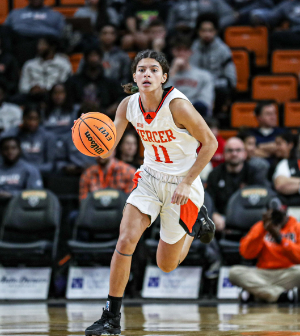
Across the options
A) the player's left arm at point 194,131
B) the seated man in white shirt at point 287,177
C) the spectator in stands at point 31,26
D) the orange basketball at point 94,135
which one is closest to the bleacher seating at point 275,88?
the seated man in white shirt at point 287,177

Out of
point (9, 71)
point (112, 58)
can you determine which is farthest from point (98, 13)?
point (9, 71)

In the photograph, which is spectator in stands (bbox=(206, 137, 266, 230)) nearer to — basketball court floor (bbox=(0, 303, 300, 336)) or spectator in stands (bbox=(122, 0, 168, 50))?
basketball court floor (bbox=(0, 303, 300, 336))

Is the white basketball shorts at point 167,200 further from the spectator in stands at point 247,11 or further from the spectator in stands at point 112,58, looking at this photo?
the spectator in stands at point 247,11

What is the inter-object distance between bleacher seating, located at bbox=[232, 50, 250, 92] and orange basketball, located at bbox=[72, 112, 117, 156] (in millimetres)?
7328

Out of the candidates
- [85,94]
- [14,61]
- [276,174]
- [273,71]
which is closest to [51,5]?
[14,61]

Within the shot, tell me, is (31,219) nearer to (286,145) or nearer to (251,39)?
(286,145)

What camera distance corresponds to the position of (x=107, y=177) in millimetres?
8562

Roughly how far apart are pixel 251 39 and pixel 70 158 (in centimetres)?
469

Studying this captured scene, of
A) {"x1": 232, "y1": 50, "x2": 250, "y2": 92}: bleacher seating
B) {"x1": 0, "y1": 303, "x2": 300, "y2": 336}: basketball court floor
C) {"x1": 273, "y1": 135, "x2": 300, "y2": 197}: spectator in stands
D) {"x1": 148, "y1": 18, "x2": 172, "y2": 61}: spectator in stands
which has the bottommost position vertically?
{"x1": 0, "y1": 303, "x2": 300, "y2": 336}: basketball court floor

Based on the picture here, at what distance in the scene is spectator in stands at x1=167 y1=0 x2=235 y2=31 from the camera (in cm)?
1218

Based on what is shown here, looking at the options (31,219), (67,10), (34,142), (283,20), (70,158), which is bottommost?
(31,219)

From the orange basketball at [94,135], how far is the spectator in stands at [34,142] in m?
4.87

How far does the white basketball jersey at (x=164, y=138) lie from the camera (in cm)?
465

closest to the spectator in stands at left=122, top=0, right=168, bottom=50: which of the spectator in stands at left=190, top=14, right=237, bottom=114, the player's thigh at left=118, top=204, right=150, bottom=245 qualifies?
the spectator in stands at left=190, top=14, right=237, bottom=114
